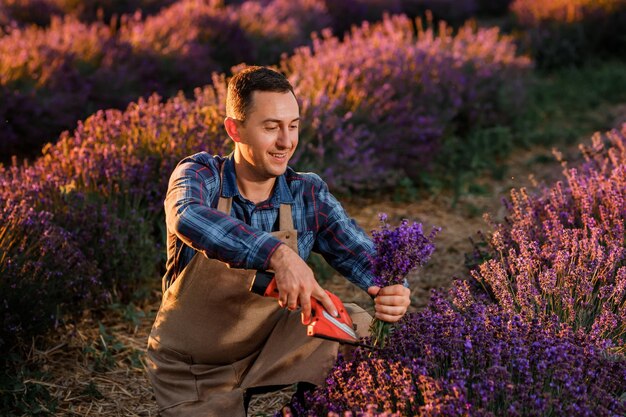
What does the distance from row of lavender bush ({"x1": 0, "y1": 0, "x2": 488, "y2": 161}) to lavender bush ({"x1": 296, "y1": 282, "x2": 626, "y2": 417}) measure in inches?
167

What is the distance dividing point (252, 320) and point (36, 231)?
4.62ft

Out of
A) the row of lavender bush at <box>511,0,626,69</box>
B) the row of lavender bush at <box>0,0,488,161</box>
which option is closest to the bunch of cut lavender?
the row of lavender bush at <box>0,0,488,161</box>

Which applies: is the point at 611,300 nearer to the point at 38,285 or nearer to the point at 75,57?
the point at 38,285

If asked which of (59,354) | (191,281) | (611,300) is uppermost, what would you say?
(191,281)

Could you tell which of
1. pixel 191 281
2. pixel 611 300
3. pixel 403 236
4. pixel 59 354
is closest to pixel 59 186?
pixel 59 354

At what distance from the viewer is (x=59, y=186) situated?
14.7ft

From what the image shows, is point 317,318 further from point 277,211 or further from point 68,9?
point 68,9

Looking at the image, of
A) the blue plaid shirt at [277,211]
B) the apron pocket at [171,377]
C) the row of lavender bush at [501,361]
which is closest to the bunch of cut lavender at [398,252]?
the blue plaid shirt at [277,211]

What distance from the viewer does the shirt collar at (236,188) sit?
116 inches

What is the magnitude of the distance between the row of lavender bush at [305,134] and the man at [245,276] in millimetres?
938

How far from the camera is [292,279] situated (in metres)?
2.40

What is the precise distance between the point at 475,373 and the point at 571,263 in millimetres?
868

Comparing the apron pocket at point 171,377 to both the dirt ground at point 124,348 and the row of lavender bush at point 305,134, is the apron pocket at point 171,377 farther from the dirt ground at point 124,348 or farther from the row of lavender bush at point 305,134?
the row of lavender bush at point 305,134

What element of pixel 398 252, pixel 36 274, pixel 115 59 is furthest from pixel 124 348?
pixel 115 59
